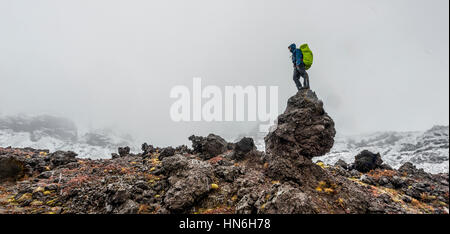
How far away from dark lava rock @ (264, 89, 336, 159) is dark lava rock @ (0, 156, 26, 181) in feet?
66.9

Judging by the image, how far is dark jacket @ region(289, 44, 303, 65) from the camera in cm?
1118

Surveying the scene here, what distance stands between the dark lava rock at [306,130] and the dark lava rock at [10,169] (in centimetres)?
2039

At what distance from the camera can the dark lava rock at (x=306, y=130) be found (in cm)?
1084

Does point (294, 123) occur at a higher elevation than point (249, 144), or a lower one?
higher

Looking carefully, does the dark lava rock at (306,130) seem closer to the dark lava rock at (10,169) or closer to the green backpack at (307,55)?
the green backpack at (307,55)

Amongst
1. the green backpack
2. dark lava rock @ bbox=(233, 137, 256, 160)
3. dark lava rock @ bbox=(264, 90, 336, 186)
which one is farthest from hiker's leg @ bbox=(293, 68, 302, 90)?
dark lava rock @ bbox=(233, 137, 256, 160)

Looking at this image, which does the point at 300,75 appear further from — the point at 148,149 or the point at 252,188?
the point at 148,149

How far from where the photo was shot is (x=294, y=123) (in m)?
11.3

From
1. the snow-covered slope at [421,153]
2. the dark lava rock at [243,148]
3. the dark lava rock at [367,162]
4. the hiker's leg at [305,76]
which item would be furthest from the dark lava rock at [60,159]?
the dark lava rock at [367,162]

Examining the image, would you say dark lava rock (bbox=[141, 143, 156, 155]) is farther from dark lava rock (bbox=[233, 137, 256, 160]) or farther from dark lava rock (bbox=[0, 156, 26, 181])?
dark lava rock (bbox=[233, 137, 256, 160])

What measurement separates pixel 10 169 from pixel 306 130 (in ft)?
73.8
